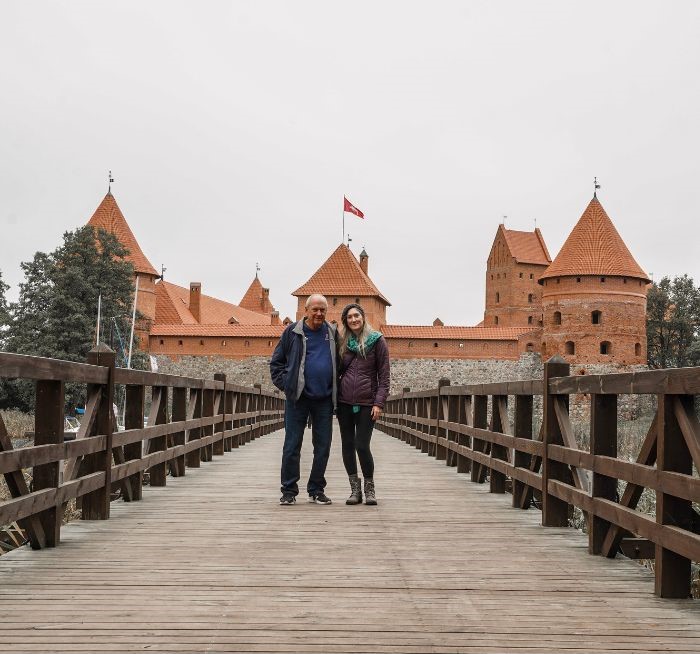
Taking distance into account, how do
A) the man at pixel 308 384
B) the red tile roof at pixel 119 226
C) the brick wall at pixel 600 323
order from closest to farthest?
the man at pixel 308 384, the brick wall at pixel 600 323, the red tile roof at pixel 119 226

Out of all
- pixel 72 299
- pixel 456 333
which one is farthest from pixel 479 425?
pixel 456 333

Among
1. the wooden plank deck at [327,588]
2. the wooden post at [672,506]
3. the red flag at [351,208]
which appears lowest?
the wooden plank deck at [327,588]

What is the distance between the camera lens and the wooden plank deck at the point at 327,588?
9.16 ft

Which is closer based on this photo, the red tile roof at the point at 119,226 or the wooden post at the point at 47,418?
the wooden post at the point at 47,418

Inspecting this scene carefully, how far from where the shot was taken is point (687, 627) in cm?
298

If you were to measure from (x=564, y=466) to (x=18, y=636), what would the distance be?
3.25 meters

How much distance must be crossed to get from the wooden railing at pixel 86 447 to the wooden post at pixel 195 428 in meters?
0.26

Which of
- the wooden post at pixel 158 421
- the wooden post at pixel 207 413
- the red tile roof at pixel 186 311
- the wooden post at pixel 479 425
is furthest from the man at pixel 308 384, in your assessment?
the red tile roof at pixel 186 311

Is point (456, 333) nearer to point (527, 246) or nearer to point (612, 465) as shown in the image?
point (527, 246)

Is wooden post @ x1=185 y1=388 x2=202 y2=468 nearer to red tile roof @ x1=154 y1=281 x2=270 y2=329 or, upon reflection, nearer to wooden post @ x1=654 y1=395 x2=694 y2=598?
wooden post @ x1=654 y1=395 x2=694 y2=598

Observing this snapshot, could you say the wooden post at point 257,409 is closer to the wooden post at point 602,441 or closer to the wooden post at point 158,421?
Answer: the wooden post at point 158,421

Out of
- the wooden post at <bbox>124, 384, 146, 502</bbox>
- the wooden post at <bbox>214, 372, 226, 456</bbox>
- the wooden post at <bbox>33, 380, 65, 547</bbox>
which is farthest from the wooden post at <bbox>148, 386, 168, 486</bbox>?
the wooden post at <bbox>214, 372, 226, 456</bbox>

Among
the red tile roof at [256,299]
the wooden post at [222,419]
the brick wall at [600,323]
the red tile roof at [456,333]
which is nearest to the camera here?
the wooden post at [222,419]

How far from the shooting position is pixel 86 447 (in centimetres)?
467
